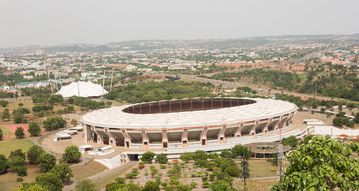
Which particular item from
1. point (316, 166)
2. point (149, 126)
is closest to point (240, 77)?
A: point (149, 126)

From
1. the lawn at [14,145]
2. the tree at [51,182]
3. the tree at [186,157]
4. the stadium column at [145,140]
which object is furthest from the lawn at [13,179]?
the tree at [186,157]

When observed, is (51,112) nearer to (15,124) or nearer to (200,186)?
(15,124)

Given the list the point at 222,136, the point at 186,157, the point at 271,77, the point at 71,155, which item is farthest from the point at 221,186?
the point at 271,77

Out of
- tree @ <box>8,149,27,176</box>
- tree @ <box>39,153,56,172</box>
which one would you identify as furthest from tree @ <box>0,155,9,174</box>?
tree @ <box>39,153,56,172</box>

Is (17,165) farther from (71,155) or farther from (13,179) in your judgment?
(71,155)

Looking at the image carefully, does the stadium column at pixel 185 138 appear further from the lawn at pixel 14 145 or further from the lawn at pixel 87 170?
the lawn at pixel 14 145
